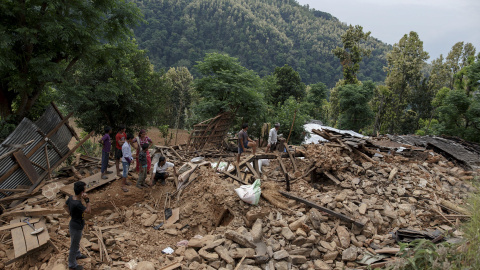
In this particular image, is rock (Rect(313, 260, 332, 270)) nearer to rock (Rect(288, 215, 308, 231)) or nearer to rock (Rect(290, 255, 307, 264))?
rock (Rect(290, 255, 307, 264))

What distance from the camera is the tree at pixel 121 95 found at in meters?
10.8

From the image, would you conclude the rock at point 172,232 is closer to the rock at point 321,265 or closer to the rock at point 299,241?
the rock at point 299,241

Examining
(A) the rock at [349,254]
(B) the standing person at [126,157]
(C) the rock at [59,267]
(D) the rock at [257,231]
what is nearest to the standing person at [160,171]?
(B) the standing person at [126,157]

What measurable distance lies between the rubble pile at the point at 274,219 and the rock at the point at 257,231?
0.06 ft

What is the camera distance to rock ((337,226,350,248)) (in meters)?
5.04

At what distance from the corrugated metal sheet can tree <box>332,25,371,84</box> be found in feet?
96.6

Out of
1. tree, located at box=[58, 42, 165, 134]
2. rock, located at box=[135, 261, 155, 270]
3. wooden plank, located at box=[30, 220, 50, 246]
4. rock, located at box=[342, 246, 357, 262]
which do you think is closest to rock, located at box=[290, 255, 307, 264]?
rock, located at box=[342, 246, 357, 262]

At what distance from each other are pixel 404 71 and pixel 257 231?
28.0 m

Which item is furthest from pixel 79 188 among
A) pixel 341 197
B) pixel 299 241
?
pixel 341 197

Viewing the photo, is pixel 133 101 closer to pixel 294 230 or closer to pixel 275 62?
pixel 294 230

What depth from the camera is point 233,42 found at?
8606cm

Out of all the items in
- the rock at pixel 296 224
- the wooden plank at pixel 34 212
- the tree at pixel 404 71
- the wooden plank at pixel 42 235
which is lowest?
the wooden plank at pixel 42 235

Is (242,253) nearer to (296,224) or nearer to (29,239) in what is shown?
(296,224)

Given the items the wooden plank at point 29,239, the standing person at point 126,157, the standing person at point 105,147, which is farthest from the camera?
the standing person at point 105,147
